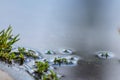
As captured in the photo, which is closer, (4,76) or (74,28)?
(4,76)

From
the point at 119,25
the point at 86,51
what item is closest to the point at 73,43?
the point at 86,51

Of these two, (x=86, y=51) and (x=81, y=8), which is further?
(x=81, y=8)

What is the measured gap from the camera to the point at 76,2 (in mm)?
6086

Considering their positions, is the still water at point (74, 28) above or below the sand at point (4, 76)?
above

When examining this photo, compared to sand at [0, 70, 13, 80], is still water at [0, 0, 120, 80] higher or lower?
higher

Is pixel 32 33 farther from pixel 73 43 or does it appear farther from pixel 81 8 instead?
pixel 81 8

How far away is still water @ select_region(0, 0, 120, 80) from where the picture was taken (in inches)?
151

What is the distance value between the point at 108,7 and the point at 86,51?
77.5 inches

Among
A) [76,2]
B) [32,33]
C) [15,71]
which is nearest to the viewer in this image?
[15,71]

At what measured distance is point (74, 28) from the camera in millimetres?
4879

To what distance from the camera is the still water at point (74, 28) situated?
12.6 feet

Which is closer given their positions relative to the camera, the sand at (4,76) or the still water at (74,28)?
the sand at (4,76)

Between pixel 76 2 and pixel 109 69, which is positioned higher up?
pixel 76 2

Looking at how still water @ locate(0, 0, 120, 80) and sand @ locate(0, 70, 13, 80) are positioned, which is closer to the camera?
sand @ locate(0, 70, 13, 80)
